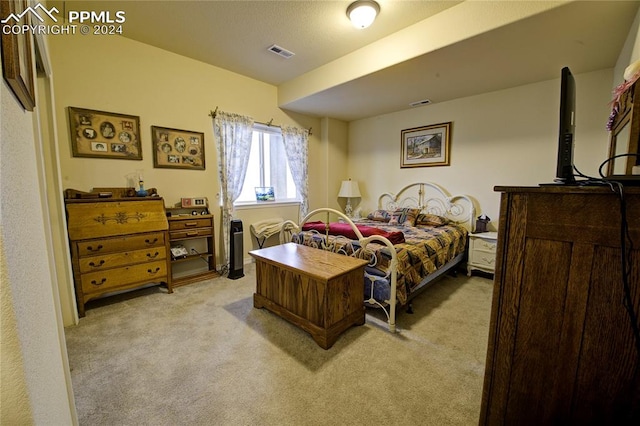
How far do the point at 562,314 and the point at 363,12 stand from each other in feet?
8.29

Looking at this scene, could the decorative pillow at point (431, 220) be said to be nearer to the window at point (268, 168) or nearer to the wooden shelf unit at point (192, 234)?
the window at point (268, 168)

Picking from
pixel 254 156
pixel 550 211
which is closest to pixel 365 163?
pixel 254 156

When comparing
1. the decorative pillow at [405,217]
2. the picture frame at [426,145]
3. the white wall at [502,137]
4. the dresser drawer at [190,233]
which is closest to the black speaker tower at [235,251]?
the dresser drawer at [190,233]

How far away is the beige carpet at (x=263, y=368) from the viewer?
1.44 metres

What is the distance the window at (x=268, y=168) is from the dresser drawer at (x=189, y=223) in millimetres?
731

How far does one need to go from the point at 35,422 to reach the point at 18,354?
0.51 feet

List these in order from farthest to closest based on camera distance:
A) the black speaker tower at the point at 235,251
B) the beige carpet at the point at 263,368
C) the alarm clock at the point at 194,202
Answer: the black speaker tower at the point at 235,251 → the alarm clock at the point at 194,202 → the beige carpet at the point at 263,368

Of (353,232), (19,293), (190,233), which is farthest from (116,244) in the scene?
(19,293)

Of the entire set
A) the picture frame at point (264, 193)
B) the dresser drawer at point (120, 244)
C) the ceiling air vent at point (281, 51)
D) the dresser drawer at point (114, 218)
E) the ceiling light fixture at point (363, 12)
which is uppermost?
the ceiling air vent at point (281, 51)

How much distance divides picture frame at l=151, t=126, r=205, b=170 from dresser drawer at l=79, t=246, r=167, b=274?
1.05 meters

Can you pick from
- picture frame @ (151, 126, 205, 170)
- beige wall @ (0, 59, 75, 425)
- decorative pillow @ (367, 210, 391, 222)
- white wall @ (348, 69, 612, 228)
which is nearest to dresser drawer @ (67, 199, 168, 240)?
picture frame @ (151, 126, 205, 170)

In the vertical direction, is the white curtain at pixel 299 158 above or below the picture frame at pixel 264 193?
above

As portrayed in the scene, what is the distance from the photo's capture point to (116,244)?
2576mm

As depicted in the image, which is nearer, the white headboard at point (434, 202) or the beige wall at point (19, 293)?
the beige wall at point (19, 293)
